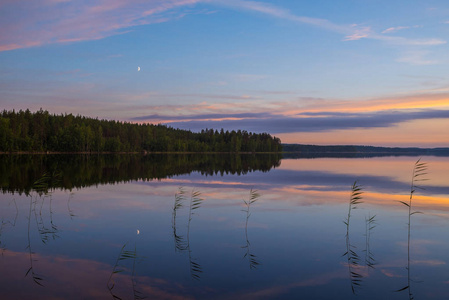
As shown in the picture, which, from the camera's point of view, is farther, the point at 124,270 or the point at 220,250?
the point at 220,250

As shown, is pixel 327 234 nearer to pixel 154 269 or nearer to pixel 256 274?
pixel 256 274

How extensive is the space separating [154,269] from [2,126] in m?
172

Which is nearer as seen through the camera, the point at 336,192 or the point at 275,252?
the point at 275,252

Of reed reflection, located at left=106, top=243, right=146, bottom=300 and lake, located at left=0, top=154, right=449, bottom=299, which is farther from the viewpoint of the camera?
lake, located at left=0, top=154, right=449, bottom=299

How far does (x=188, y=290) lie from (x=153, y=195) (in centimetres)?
2512

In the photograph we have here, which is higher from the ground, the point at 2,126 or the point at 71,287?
the point at 2,126

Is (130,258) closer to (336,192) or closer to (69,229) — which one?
(69,229)

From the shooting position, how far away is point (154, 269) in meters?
14.6

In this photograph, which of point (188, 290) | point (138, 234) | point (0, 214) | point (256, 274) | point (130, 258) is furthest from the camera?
point (0, 214)

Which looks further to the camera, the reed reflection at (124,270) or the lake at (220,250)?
the lake at (220,250)

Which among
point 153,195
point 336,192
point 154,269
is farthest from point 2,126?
point 154,269

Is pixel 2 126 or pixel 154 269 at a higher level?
pixel 2 126

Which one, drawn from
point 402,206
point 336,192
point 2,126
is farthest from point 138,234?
point 2,126

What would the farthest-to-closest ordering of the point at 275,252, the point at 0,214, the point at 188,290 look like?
the point at 0,214, the point at 275,252, the point at 188,290
